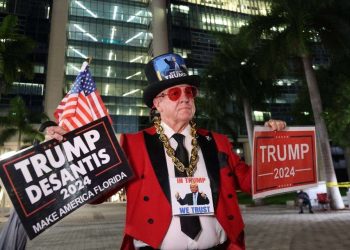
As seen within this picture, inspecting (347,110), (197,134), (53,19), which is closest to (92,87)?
(197,134)

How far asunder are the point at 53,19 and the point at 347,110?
5416 cm

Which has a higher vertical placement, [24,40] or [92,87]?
[24,40]

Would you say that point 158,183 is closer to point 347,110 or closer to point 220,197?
point 220,197

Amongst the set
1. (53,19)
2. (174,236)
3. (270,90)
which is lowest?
(174,236)

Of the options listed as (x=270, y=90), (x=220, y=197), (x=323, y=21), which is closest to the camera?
(x=220, y=197)

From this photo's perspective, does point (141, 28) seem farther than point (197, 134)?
Yes

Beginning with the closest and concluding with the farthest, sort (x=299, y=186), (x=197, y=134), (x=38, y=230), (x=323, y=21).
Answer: (x=38, y=230) → (x=197, y=134) → (x=299, y=186) → (x=323, y=21)

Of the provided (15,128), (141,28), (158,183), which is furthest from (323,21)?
(141,28)

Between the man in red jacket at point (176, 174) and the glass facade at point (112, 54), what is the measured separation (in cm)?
5095

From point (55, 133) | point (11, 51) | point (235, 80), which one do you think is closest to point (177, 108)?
point (55, 133)

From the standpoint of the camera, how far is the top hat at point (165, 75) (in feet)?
8.48

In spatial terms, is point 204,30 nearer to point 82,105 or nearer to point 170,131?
point 82,105

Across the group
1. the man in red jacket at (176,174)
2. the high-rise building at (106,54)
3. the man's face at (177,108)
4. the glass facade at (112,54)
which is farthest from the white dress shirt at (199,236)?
the high-rise building at (106,54)

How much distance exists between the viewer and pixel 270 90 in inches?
1016
